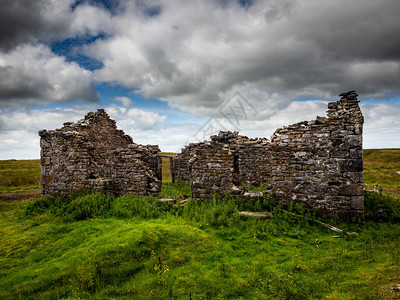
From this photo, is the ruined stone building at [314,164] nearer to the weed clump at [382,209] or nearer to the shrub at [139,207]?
the weed clump at [382,209]

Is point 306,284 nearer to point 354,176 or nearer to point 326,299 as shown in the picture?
point 326,299

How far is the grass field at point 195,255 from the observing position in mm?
4703

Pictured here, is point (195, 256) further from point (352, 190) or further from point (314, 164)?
point (352, 190)

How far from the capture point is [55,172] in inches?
459

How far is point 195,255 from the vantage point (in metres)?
6.00

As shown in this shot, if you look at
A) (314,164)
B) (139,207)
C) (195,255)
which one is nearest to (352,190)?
(314,164)

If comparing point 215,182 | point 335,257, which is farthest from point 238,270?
point 215,182

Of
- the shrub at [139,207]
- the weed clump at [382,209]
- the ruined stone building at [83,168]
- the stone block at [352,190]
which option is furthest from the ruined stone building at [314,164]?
the ruined stone building at [83,168]

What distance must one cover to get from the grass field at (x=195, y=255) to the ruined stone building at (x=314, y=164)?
26.9 inches

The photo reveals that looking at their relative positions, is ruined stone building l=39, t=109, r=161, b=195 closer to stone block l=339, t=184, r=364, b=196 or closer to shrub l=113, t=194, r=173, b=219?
shrub l=113, t=194, r=173, b=219

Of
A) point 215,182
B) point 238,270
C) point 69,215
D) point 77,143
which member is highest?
point 77,143

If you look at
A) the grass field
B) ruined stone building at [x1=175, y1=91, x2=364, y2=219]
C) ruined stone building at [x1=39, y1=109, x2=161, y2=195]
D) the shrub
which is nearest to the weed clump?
the grass field

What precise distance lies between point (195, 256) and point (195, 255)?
47mm

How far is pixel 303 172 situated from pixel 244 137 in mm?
6706
